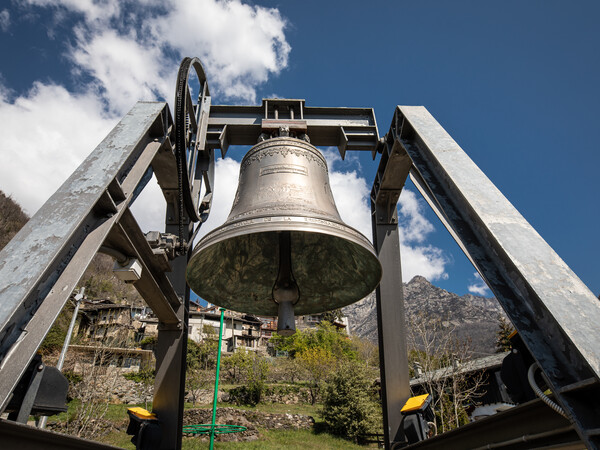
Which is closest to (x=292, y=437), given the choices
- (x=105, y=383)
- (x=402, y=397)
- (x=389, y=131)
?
(x=105, y=383)

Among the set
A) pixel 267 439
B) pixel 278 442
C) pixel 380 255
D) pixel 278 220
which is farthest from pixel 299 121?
pixel 267 439

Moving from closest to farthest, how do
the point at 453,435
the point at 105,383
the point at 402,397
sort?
the point at 453,435, the point at 402,397, the point at 105,383

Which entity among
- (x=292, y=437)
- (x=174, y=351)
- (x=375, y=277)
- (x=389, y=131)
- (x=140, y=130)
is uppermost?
(x=389, y=131)

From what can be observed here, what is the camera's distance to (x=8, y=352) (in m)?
1.59

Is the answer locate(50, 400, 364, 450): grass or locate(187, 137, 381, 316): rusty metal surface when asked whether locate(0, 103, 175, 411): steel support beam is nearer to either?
locate(187, 137, 381, 316): rusty metal surface

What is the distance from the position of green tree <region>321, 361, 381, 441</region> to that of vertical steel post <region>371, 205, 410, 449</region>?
67.8ft

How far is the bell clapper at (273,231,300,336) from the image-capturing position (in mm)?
3010

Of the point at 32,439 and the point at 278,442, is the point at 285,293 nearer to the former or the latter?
the point at 32,439

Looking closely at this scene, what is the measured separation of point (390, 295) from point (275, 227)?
2175 mm

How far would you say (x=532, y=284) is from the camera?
5.55 feet

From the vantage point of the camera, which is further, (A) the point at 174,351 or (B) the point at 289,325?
(A) the point at 174,351

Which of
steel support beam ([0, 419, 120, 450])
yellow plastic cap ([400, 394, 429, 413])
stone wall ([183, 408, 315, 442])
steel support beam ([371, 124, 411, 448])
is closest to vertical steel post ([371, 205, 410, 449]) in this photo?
steel support beam ([371, 124, 411, 448])

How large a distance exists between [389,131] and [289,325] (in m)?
2.25

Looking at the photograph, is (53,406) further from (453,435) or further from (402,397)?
(402,397)
